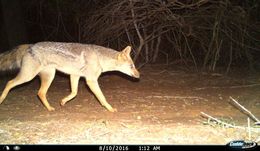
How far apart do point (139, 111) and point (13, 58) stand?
9.20 ft

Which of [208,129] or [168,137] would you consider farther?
[208,129]

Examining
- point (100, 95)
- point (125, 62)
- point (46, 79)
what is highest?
point (125, 62)

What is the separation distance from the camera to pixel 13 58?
8.47 m

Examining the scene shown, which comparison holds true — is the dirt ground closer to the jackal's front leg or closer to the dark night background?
the jackal's front leg

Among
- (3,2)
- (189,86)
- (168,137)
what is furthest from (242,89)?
(3,2)

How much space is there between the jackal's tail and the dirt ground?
0.83m

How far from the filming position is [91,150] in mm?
4973

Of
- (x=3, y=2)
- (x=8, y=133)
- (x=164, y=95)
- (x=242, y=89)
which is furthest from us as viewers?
(x=3, y=2)

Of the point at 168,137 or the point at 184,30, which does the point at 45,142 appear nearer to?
the point at 168,137

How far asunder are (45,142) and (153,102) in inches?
149

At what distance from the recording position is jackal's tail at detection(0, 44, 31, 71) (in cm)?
837

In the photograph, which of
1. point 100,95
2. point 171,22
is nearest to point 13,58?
point 100,95
